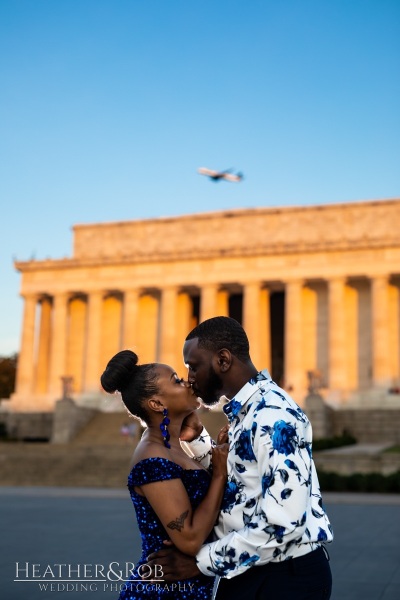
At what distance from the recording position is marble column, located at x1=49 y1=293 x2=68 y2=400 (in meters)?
63.8

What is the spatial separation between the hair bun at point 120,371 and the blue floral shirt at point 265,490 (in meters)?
0.77

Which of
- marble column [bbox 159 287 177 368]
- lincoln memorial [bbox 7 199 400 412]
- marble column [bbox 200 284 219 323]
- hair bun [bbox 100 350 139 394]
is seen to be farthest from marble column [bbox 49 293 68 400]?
hair bun [bbox 100 350 139 394]

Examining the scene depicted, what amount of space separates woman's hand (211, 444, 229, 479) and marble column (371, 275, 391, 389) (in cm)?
5285

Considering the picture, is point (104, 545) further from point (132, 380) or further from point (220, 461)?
point (220, 461)

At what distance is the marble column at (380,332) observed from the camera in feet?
183

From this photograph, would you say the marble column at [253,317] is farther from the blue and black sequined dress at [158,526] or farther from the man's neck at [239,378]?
the man's neck at [239,378]

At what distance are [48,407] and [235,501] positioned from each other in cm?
6011

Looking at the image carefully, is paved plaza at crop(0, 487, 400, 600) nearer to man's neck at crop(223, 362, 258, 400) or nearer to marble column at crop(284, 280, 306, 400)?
man's neck at crop(223, 362, 258, 400)

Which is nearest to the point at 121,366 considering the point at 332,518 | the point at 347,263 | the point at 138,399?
the point at 138,399

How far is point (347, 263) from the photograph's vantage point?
5734cm

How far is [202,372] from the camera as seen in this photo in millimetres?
4242

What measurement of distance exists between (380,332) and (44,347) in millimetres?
28173

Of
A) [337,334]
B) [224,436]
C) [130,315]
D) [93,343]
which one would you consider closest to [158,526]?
[224,436]

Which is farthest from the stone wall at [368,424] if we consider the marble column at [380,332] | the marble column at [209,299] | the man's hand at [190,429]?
the man's hand at [190,429]
